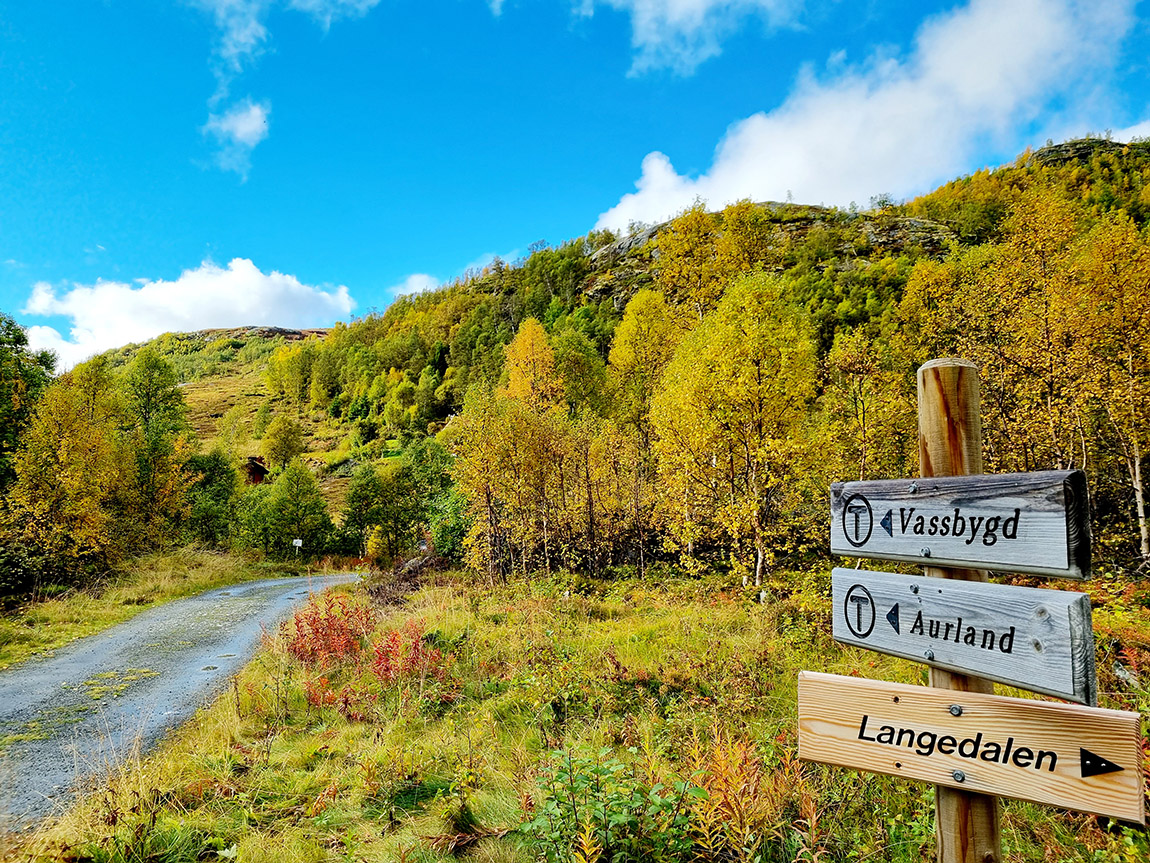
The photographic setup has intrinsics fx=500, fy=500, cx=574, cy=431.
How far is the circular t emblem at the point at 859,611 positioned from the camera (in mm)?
2119

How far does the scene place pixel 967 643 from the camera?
184cm

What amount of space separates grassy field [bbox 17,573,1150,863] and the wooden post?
96 cm

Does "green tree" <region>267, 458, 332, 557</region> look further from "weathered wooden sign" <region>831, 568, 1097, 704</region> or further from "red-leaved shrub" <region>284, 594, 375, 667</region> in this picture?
"weathered wooden sign" <region>831, 568, 1097, 704</region>

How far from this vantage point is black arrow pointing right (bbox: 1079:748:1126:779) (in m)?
1.50

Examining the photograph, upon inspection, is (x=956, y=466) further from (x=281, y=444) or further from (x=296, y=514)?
(x=281, y=444)

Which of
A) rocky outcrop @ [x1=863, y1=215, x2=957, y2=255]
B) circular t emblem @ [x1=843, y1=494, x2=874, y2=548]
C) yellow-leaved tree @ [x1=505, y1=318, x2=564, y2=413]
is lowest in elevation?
circular t emblem @ [x1=843, y1=494, x2=874, y2=548]

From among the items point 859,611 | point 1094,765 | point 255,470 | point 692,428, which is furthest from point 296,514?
point 1094,765

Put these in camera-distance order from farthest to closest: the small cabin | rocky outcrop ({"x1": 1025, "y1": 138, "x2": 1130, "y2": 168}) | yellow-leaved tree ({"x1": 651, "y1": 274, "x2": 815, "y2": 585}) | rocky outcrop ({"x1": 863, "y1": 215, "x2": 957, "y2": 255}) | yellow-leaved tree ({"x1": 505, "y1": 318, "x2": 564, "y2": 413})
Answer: rocky outcrop ({"x1": 1025, "y1": 138, "x2": 1130, "y2": 168}), rocky outcrop ({"x1": 863, "y1": 215, "x2": 957, "y2": 255}), the small cabin, yellow-leaved tree ({"x1": 505, "y1": 318, "x2": 564, "y2": 413}), yellow-leaved tree ({"x1": 651, "y1": 274, "x2": 815, "y2": 585})

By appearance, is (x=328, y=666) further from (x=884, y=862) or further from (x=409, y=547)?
(x=409, y=547)

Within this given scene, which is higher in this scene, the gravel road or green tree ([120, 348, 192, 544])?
green tree ([120, 348, 192, 544])

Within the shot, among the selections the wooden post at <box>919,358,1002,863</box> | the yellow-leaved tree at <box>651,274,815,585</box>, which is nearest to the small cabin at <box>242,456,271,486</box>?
the yellow-leaved tree at <box>651,274,815,585</box>

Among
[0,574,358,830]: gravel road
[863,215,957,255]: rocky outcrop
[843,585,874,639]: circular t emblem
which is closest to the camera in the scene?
[843,585,874,639]: circular t emblem

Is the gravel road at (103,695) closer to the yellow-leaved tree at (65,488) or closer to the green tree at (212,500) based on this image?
the yellow-leaved tree at (65,488)

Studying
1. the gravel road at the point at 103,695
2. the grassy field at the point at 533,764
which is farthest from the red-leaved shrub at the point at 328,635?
the gravel road at the point at 103,695
